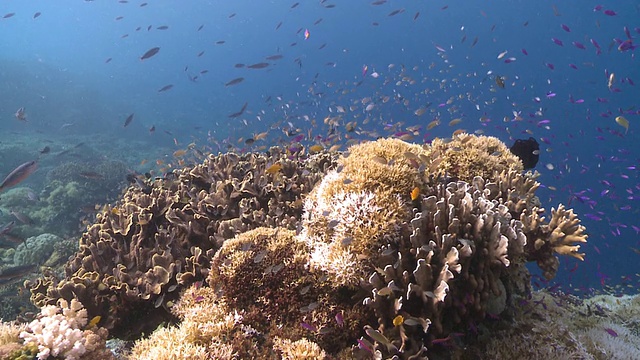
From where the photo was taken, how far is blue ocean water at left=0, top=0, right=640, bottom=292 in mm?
19469

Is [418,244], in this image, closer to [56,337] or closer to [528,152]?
[56,337]

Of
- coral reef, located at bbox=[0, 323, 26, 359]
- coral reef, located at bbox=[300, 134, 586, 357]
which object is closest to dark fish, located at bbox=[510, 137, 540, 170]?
coral reef, located at bbox=[300, 134, 586, 357]

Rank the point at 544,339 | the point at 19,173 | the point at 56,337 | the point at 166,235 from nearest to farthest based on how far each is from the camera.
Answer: the point at 56,337, the point at 544,339, the point at 166,235, the point at 19,173

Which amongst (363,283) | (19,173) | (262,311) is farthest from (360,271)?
(19,173)

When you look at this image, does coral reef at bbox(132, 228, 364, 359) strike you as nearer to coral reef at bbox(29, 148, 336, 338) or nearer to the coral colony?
the coral colony

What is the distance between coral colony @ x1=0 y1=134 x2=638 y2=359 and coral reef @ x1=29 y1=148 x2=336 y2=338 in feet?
0.11

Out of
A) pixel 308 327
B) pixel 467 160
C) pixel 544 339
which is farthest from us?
pixel 467 160

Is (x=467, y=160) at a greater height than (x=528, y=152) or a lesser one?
greater

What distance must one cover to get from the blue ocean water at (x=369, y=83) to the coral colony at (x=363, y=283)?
3859mm

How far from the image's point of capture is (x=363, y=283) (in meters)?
3.49

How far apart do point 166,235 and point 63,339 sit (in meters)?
2.41

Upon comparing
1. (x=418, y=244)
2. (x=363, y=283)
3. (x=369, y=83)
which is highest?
(x=418, y=244)

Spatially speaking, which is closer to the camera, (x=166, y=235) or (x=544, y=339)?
(x=544, y=339)

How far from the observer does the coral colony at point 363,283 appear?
10.6ft
